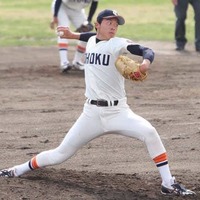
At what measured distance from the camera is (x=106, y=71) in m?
8.23

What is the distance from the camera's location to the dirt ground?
8523 millimetres

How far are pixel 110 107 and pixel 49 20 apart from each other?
16492 millimetres

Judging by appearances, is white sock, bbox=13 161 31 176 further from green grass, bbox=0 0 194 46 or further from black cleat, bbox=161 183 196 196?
green grass, bbox=0 0 194 46

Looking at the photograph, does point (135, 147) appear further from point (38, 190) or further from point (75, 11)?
point (75, 11)

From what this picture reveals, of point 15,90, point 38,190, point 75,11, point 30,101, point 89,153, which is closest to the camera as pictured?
point 38,190

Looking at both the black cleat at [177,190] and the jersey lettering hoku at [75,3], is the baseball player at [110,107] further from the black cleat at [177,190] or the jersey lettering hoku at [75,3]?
the jersey lettering hoku at [75,3]

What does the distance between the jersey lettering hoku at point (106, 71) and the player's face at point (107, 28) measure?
0.17ft

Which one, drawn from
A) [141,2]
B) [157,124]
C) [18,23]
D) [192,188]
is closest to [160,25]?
[18,23]

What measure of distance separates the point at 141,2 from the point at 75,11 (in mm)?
13411

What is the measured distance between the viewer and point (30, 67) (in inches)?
658

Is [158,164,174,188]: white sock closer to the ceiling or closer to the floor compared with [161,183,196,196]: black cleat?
closer to the ceiling

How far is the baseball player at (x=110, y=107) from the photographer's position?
8.16 meters

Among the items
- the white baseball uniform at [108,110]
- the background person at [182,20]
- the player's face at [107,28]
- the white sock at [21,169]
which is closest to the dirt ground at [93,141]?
the white sock at [21,169]

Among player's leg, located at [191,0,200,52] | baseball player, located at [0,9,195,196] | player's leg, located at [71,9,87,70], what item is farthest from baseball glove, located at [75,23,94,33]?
baseball player, located at [0,9,195,196]
